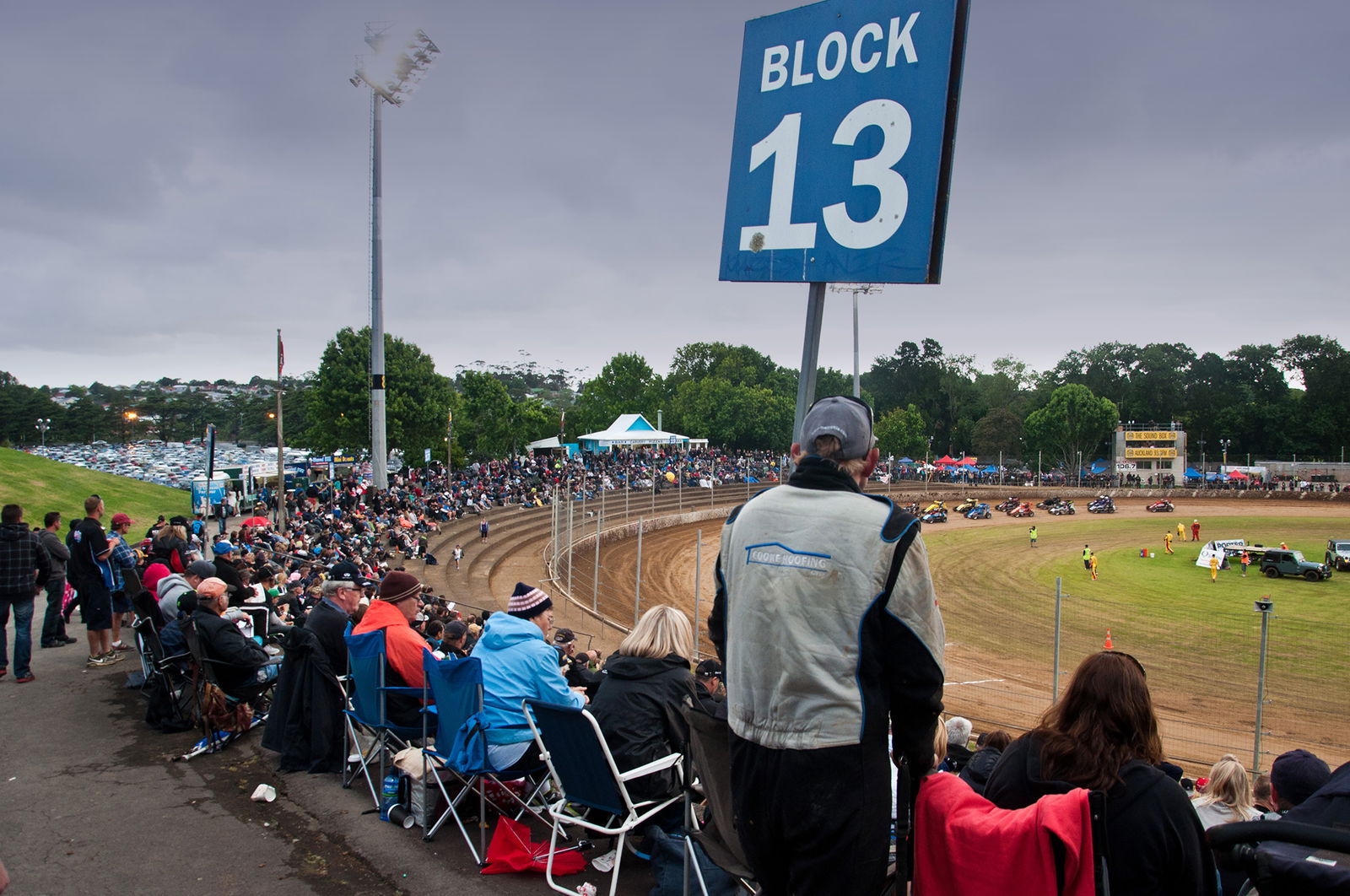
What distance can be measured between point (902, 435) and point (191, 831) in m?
74.9

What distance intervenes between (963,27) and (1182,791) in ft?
12.0

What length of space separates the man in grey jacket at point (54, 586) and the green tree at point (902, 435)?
227ft

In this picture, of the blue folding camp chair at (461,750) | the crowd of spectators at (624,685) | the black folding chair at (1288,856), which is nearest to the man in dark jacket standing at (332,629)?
the crowd of spectators at (624,685)

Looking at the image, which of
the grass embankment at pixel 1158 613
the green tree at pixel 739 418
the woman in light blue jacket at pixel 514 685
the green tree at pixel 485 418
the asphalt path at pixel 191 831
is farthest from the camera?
the green tree at pixel 739 418

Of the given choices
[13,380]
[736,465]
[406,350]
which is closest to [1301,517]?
[736,465]

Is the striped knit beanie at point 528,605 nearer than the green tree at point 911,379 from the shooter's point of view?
Yes

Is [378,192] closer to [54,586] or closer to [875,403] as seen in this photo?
[54,586]

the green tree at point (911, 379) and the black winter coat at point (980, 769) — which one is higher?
the green tree at point (911, 379)

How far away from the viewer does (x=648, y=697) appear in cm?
389

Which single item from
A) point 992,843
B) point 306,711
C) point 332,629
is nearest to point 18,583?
point 332,629

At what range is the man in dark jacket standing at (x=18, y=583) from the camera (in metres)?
7.79

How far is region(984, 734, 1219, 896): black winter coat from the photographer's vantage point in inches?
79.0

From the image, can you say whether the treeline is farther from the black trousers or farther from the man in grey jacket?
the black trousers

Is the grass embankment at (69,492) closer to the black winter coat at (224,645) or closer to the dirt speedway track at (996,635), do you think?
the dirt speedway track at (996,635)
